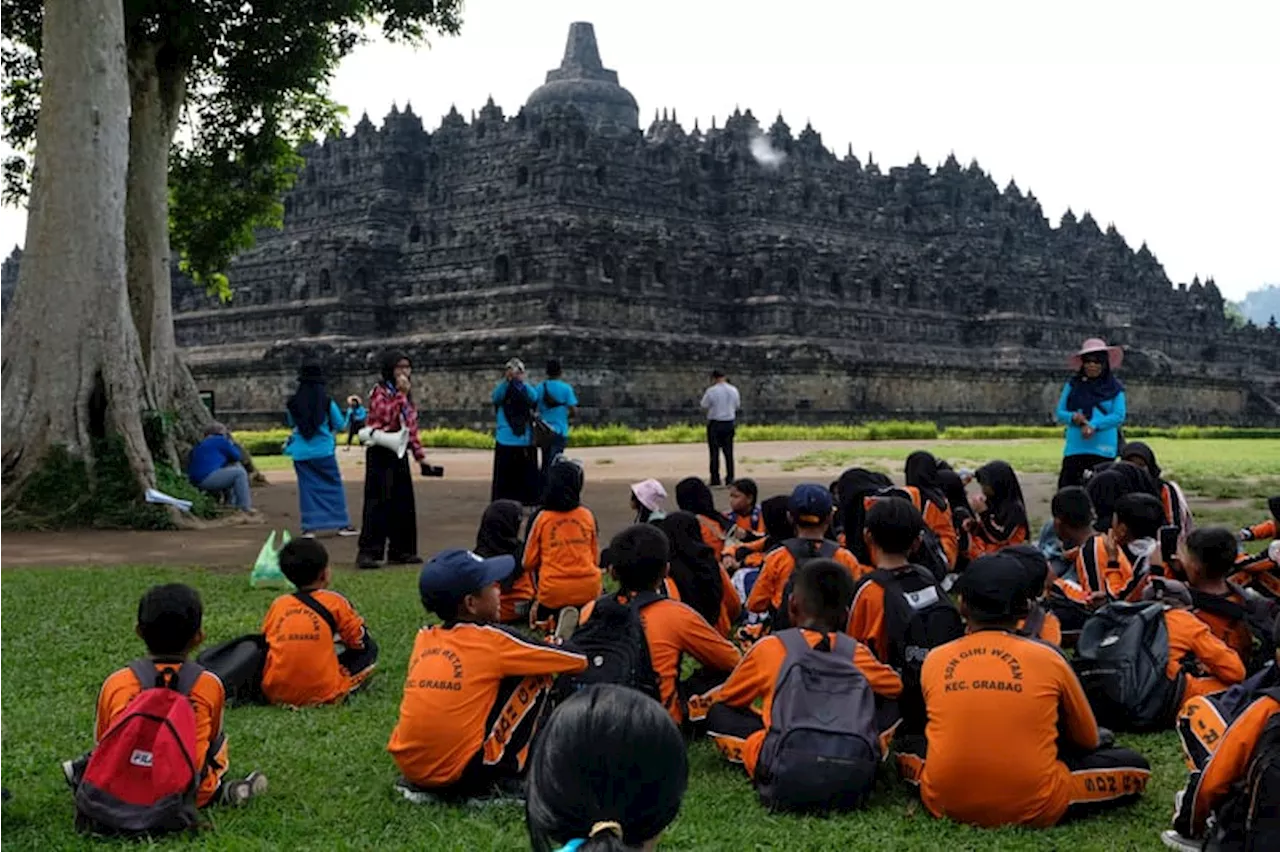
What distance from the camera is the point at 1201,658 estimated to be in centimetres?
539

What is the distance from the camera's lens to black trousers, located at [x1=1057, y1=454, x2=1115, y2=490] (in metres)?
9.81

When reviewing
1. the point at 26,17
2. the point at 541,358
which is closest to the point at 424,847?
the point at 26,17

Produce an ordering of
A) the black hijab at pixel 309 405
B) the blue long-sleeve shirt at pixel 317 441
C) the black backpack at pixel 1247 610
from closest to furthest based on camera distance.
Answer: the black backpack at pixel 1247 610 → the black hijab at pixel 309 405 → the blue long-sleeve shirt at pixel 317 441

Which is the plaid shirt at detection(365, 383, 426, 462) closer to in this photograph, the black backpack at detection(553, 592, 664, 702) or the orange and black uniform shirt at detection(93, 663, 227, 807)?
the black backpack at detection(553, 592, 664, 702)

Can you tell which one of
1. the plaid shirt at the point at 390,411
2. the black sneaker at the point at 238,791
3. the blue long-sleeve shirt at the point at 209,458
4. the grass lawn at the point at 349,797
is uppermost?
the plaid shirt at the point at 390,411

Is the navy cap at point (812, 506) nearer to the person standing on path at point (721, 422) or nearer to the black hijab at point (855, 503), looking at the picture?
the black hijab at point (855, 503)

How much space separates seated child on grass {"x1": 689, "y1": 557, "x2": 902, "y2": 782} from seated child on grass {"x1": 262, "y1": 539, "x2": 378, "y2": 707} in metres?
1.90

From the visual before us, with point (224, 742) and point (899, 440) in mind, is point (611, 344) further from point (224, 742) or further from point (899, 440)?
point (224, 742)

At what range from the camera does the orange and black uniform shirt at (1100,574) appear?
6402 mm

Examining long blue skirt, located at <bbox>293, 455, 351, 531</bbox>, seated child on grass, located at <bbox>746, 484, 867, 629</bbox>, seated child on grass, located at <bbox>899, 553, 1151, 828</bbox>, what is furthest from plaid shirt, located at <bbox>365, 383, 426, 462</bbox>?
seated child on grass, located at <bbox>899, 553, 1151, 828</bbox>

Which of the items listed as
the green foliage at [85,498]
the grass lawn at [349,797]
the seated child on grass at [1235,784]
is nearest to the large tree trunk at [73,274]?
the green foliage at [85,498]

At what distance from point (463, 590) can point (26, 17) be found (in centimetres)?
1679

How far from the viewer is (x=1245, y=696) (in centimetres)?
414

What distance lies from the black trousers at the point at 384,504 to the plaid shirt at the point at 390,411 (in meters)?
0.19
